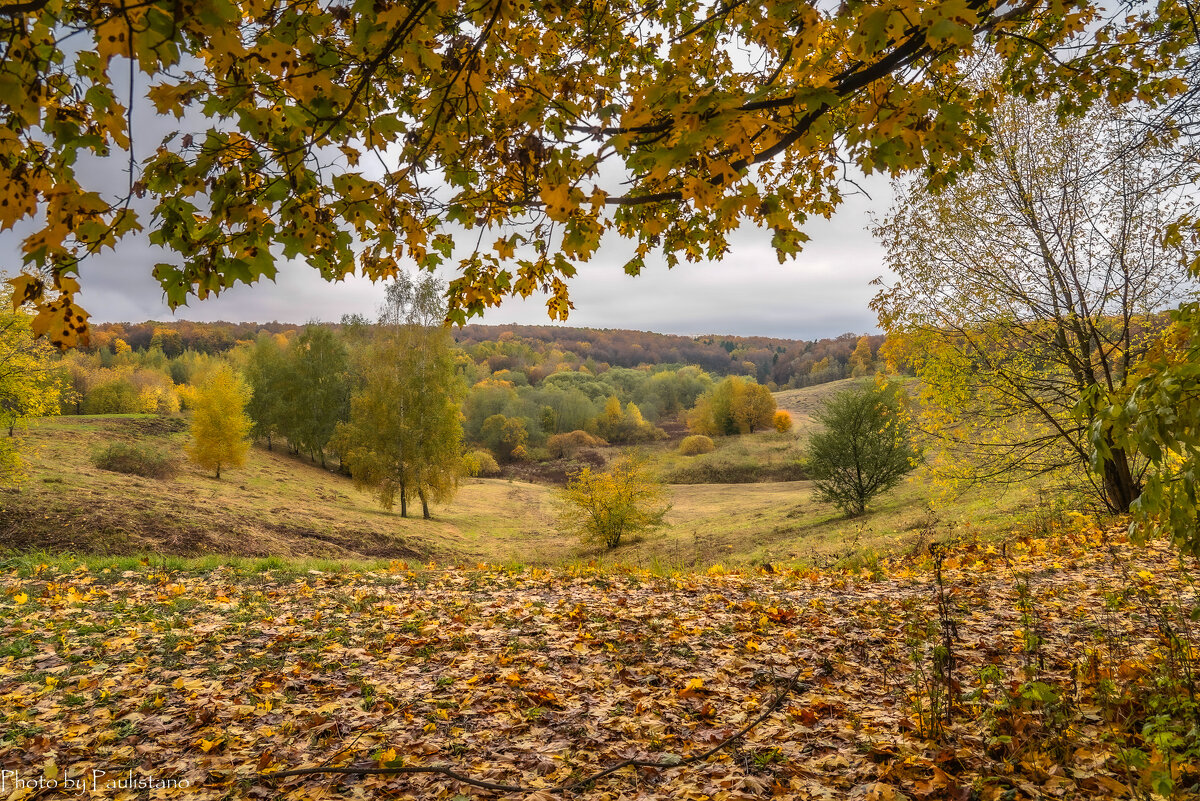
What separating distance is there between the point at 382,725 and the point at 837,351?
11015cm

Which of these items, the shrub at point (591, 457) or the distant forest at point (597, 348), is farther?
the distant forest at point (597, 348)

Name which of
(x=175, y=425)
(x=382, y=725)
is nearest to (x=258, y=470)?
(x=175, y=425)

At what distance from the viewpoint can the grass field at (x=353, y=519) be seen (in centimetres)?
1140

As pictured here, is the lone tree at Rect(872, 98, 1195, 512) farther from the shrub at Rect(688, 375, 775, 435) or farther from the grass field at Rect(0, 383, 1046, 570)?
the shrub at Rect(688, 375, 775, 435)

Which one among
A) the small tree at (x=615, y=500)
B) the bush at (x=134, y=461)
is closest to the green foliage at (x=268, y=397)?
the bush at (x=134, y=461)

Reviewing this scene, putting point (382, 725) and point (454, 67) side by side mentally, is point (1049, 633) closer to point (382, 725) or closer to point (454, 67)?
point (382, 725)

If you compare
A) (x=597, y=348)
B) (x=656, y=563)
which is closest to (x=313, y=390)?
(x=656, y=563)

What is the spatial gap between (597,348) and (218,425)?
109477 mm

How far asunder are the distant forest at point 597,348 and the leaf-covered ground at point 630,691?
6992 centimetres

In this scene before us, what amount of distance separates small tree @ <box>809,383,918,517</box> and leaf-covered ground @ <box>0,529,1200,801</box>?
1414 cm

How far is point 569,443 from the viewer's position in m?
60.1

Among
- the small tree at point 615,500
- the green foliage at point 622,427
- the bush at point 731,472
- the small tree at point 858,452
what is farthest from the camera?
the green foliage at point 622,427

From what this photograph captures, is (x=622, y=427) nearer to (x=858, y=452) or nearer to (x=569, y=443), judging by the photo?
(x=569, y=443)

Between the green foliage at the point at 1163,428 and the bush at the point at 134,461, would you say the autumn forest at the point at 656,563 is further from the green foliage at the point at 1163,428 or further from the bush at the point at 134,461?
the bush at the point at 134,461
